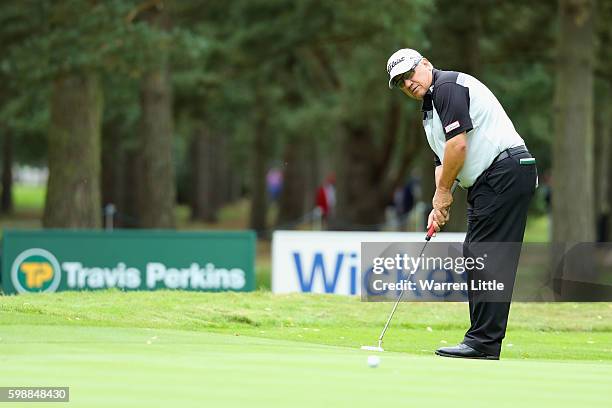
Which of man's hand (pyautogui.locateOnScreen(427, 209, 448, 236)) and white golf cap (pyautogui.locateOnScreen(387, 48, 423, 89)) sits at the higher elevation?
white golf cap (pyautogui.locateOnScreen(387, 48, 423, 89))

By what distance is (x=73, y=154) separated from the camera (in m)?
22.2

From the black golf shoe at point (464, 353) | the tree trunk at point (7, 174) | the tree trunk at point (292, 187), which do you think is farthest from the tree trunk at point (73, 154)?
the tree trunk at point (7, 174)

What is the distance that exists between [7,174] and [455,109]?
50.6m

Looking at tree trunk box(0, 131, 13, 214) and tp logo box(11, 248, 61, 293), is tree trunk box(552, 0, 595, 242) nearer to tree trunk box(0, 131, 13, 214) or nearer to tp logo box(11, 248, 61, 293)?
tp logo box(11, 248, 61, 293)

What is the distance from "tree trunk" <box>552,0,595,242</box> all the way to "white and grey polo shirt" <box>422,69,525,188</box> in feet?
53.2

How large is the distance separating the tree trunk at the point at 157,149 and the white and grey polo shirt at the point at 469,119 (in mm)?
20557

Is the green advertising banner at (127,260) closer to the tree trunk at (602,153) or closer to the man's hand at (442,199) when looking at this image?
the man's hand at (442,199)

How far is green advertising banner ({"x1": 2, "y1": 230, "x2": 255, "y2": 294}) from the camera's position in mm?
18203

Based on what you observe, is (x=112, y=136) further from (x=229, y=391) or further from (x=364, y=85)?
(x=229, y=391)

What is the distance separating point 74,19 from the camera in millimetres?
21125

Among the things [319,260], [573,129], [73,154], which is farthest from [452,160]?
[573,129]

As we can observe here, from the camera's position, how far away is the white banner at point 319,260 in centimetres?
1620

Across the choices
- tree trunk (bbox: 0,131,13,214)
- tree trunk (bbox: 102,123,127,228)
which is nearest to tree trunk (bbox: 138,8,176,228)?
tree trunk (bbox: 102,123,127,228)

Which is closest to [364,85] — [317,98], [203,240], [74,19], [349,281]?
[317,98]
